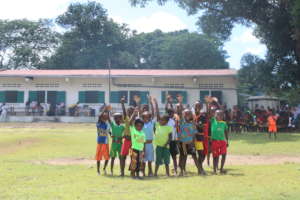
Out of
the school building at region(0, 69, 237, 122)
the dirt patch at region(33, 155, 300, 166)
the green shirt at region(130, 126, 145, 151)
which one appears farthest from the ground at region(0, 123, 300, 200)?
the school building at region(0, 69, 237, 122)

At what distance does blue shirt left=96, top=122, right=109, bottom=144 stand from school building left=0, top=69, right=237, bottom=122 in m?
17.2

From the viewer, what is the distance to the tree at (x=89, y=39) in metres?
46.6

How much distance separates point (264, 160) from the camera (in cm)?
1117

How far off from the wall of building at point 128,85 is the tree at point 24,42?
19.6m

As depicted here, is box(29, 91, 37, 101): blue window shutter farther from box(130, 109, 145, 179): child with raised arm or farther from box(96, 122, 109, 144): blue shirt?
box(130, 109, 145, 179): child with raised arm

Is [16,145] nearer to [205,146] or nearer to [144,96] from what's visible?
[205,146]

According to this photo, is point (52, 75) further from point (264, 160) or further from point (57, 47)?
point (57, 47)

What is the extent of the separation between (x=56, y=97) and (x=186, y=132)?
823 inches

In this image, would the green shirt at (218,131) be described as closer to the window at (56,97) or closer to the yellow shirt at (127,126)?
the yellow shirt at (127,126)

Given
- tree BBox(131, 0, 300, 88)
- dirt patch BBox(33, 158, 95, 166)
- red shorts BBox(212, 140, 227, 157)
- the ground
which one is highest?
tree BBox(131, 0, 300, 88)

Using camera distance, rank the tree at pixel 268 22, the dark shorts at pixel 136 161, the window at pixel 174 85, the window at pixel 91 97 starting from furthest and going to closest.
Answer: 1. the window at pixel 91 97
2. the window at pixel 174 85
3. the tree at pixel 268 22
4. the dark shorts at pixel 136 161

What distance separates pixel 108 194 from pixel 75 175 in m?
2.27

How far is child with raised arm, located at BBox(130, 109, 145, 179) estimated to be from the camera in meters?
8.19

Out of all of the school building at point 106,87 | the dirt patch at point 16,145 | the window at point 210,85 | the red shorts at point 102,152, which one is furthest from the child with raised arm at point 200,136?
the window at point 210,85
